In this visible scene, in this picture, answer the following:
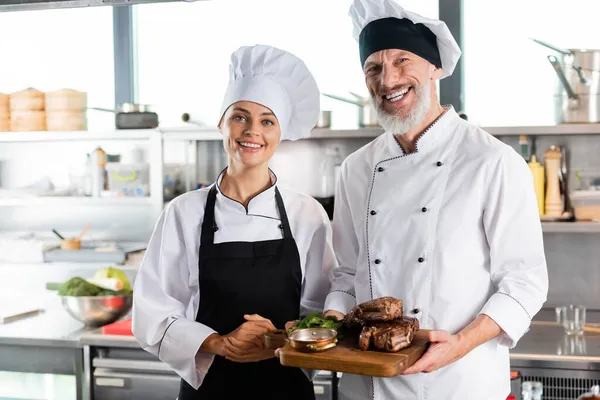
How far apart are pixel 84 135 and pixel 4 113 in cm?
62

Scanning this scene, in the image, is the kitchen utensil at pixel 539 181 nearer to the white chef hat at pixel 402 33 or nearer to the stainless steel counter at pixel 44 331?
the white chef hat at pixel 402 33

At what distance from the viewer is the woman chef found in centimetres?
228

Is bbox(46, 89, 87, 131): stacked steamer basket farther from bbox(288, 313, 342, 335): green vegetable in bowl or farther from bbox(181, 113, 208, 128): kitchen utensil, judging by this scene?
bbox(288, 313, 342, 335): green vegetable in bowl

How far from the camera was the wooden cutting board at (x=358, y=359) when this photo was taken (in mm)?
1690

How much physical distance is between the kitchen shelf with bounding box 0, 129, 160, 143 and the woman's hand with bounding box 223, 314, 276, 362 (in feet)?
7.45

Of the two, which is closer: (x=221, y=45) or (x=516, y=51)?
(x=516, y=51)

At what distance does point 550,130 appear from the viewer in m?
3.73

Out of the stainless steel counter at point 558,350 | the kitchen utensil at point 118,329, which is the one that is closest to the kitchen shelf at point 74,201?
the kitchen utensil at point 118,329

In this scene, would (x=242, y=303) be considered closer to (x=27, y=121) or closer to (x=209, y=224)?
(x=209, y=224)

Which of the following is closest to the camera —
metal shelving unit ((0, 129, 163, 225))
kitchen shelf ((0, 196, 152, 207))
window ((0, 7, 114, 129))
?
metal shelving unit ((0, 129, 163, 225))

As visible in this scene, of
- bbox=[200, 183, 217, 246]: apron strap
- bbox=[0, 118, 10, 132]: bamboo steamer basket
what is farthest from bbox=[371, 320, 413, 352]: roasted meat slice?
bbox=[0, 118, 10, 132]: bamboo steamer basket

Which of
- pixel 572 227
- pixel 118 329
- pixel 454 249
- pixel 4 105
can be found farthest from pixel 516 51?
pixel 4 105

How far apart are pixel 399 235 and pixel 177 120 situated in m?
2.96

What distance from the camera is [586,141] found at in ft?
13.1
